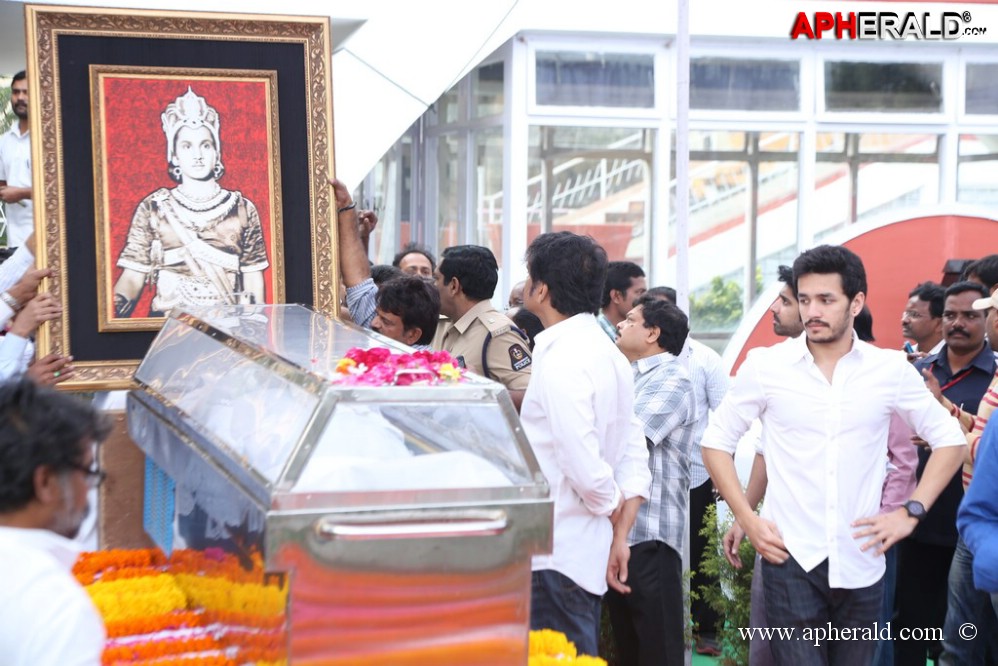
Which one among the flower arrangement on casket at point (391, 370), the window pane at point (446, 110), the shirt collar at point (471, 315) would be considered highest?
the window pane at point (446, 110)

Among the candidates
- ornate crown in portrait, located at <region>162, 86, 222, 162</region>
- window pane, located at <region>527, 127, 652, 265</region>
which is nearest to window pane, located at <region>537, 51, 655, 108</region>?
window pane, located at <region>527, 127, 652, 265</region>

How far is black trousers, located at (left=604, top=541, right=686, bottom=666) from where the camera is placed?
4582mm

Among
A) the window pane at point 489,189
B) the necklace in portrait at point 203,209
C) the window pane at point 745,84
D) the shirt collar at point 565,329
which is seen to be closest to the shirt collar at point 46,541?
the shirt collar at point 565,329

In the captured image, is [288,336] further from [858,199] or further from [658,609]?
[858,199]

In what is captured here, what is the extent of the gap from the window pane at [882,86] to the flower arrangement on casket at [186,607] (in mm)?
8527

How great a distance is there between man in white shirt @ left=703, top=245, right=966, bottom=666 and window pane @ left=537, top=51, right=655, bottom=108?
6489mm

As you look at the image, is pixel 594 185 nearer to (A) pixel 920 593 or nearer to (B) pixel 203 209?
(A) pixel 920 593

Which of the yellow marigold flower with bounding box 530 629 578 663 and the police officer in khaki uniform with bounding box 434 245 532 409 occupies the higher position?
the police officer in khaki uniform with bounding box 434 245 532 409

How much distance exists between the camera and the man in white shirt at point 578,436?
3.55 meters

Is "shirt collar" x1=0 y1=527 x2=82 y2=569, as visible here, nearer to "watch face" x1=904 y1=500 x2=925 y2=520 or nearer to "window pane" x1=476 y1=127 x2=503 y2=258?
"watch face" x1=904 y1=500 x2=925 y2=520

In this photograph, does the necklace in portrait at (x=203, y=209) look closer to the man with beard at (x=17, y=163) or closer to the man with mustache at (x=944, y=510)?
the man with beard at (x=17, y=163)

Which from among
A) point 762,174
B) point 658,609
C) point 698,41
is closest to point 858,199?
point 762,174

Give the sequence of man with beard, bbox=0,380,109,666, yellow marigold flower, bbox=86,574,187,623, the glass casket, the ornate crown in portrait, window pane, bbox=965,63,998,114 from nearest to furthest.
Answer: man with beard, bbox=0,380,109,666
the glass casket
yellow marigold flower, bbox=86,574,187,623
the ornate crown in portrait
window pane, bbox=965,63,998,114

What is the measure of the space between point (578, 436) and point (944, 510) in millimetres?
2359
